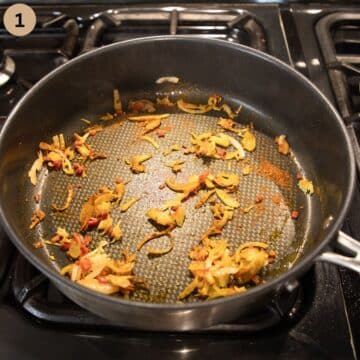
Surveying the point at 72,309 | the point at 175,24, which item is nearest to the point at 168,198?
the point at 72,309

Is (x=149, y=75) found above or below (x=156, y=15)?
below

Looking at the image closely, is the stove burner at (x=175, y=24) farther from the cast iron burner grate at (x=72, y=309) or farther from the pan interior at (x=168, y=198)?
the cast iron burner grate at (x=72, y=309)

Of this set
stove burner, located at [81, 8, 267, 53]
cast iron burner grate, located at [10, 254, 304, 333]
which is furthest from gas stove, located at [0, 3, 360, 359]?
stove burner, located at [81, 8, 267, 53]

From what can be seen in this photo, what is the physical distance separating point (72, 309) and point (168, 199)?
10.5 inches

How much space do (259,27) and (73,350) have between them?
0.74 meters

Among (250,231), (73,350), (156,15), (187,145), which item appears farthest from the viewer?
(156,15)

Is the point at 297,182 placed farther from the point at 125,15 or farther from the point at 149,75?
the point at 125,15

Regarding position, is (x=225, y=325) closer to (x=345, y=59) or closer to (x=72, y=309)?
(x=72, y=309)

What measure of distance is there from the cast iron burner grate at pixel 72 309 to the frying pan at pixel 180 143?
0.04 m

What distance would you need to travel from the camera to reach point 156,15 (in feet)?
3.28

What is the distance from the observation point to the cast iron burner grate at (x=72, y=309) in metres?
0.61

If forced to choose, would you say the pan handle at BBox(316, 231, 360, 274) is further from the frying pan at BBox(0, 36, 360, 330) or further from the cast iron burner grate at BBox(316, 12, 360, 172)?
the cast iron burner grate at BBox(316, 12, 360, 172)

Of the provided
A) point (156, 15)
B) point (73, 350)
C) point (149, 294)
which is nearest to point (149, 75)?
point (156, 15)

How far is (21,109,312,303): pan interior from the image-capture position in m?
0.72
